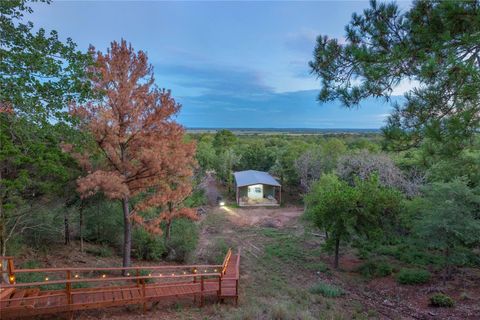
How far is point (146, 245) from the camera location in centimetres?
1266

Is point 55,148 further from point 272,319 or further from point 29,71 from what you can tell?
point 272,319

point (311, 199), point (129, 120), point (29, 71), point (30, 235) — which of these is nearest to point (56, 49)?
point (29, 71)

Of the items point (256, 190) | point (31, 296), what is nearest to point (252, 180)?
point (256, 190)

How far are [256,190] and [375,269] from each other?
17767mm

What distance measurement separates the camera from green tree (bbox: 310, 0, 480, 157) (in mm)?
3904

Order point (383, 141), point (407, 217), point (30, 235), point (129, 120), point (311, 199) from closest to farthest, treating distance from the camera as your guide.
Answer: point (383, 141) < point (129, 120) < point (30, 235) < point (407, 217) < point (311, 199)

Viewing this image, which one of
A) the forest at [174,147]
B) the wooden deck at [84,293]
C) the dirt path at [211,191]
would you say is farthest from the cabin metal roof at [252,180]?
the wooden deck at [84,293]

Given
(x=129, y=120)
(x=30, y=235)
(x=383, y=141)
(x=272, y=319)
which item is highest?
(x=129, y=120)

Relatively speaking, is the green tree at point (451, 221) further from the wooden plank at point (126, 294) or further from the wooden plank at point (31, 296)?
the wooden plank at point (31, 296)

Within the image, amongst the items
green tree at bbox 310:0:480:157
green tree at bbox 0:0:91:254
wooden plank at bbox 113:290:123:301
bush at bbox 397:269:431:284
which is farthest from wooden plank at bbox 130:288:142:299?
bush at bbox 397:269:431:284

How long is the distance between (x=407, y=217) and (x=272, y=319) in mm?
10984

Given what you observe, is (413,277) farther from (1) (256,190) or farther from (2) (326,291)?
(1) (256,190)

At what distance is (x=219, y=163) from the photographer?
34.8 meters

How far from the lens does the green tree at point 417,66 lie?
3.90 metres
